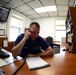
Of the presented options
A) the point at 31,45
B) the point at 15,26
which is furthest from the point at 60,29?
the point at 31,45

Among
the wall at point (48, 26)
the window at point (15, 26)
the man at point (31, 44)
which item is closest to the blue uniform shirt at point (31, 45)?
the man at point (31, 44)

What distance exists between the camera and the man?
1.28 m

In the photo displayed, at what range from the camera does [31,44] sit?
145 centimetres

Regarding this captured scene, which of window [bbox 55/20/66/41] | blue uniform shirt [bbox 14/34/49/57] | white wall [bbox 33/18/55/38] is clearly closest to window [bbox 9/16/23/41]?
white wall [bbox 33/18/55/38]

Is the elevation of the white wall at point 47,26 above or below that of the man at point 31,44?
above

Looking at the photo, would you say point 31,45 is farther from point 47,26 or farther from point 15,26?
point 47,26

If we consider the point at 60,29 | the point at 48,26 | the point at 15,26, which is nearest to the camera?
the point at 15,26

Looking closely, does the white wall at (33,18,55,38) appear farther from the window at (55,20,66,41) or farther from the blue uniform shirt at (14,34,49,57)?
the blue uniform shirt at (14,34,49,57)

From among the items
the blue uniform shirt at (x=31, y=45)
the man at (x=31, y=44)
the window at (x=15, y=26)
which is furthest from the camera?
the window at (x=15, y=26)

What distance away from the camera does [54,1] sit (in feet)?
11.8

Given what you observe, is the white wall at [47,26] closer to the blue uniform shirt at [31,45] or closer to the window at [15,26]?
the window at [15,26]

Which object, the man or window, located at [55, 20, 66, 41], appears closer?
the man

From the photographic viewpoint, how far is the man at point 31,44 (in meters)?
1.28

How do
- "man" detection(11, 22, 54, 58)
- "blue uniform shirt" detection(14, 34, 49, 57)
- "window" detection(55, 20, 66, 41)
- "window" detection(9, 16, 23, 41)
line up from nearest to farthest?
"man" detection(11, 22, 54, 58) → "blue uniform shirt" detection(14, 34, 49, 57) → "window" detection(9, 16, 23, 41) → "window" detection(55, 20, 66, 41)
